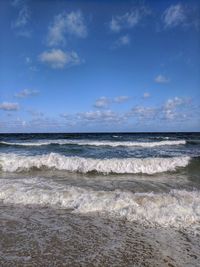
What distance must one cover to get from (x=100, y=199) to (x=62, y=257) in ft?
8.00

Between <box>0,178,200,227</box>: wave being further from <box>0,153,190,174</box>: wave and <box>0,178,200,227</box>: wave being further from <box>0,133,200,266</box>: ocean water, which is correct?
<box>0,153,190,174</box>: wave

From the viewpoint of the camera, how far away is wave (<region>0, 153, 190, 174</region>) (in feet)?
36.8

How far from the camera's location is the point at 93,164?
11531 millimetres

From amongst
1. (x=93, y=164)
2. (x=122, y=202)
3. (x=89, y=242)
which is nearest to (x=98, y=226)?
(x=89, y=242)

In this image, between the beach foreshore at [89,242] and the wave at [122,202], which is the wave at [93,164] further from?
the beach foreshore at [89,242]

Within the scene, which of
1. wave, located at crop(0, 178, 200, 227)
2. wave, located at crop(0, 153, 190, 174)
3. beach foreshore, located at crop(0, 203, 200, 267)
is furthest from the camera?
wave, located at crop(0, 153, 190, 174)

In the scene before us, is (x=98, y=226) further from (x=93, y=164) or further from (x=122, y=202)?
(x=93, y=164)

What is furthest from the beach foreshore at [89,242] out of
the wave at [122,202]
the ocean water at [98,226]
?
the wave at [122,202]

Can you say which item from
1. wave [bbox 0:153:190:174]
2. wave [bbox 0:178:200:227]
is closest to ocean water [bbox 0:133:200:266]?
wave [bbox 0:178:200:227]

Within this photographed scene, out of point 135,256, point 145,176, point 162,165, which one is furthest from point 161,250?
point 162,165

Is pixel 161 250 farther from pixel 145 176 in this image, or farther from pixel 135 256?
pixel 145 176

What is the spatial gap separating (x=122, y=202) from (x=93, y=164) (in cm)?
581

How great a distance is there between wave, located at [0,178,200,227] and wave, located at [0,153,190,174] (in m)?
4.38

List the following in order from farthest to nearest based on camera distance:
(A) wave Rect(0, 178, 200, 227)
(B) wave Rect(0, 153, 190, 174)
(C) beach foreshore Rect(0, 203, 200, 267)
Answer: (B) wave Rect(0, 153, 190, 174), (A) wave Rect(0, 178, 200, 227), (C) beach foreshore Rect(0, 203, 200, 267)
